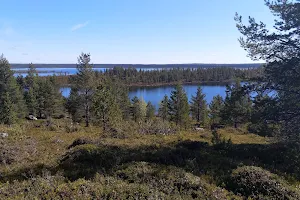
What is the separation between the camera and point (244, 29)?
35.0 ft

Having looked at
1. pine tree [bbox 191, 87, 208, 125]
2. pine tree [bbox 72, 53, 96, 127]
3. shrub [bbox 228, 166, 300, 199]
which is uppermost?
pine tree [bbox 72, 53, 96, 127]

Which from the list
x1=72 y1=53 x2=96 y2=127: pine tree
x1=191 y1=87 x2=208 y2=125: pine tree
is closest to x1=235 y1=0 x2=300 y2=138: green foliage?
x1=72 y1=53 x2=96 y2=127: pine tree

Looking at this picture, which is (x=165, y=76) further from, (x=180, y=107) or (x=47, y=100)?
(x=180, y=107)

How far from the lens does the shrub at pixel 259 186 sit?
554 centimetres

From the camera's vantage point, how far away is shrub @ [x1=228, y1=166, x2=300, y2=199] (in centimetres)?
554

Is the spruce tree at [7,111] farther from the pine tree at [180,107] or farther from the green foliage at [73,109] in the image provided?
the pine tree at [180,107]

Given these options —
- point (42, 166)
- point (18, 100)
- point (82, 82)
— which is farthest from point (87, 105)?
point (42, 166)

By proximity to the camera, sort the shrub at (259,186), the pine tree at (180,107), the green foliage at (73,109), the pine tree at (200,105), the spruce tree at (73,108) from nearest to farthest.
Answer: the shrub at (259,186) < the pine tree at (180,107) < the spruce tree at (73,108) < the green foliage at (73,109) < the pine tree at (200,105)

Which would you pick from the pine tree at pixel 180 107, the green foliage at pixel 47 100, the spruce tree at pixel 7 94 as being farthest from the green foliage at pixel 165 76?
the spruce tree at pixel 7 94

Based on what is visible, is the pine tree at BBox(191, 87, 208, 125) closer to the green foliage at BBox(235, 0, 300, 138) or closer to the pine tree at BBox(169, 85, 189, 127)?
the pine tree at BBox(169, 85, 189, 127)

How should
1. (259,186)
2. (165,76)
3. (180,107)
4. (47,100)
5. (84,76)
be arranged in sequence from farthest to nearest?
1. (165,76)
2. (47,100)
3. (180,107)
4. (84,76)
5. (259,186)

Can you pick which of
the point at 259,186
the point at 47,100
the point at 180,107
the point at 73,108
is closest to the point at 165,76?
the point at 73,108

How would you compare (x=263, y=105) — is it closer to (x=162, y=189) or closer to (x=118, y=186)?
(x=162, y=189)

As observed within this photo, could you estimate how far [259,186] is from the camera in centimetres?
593
